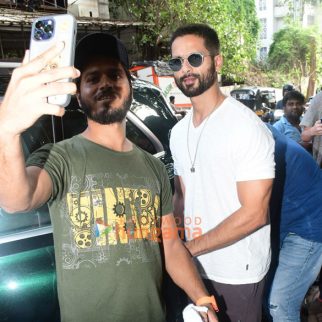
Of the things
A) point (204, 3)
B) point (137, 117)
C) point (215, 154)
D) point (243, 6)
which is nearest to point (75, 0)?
point (204, 3)

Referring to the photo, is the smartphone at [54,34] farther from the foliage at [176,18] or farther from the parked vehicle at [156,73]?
the foliage at [176,18]

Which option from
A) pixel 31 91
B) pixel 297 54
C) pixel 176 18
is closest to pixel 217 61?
pixel 31 91

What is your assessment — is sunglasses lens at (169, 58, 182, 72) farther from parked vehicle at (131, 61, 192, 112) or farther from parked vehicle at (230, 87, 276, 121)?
parked vehicle at (230, 87, 276, 121)

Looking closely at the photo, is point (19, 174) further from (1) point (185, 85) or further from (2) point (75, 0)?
(2) point (75, 0)

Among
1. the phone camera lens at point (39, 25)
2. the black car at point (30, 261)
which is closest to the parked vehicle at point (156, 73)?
the black car at point (30, 261)

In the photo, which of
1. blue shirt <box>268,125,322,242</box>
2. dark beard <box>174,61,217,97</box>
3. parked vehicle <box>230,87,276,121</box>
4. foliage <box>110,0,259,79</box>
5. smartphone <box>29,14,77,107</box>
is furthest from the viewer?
parked vehicle <box>230,87,276,121</box>

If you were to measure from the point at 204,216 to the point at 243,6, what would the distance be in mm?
30465

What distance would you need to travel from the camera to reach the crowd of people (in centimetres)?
116

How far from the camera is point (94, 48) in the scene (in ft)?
4.90

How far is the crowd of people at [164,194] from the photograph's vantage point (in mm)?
1163

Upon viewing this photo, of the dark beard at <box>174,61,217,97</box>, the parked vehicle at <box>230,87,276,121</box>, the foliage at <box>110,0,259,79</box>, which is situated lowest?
the parked vehicle at <box>230,87,276,121</box>

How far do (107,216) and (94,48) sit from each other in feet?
2.31

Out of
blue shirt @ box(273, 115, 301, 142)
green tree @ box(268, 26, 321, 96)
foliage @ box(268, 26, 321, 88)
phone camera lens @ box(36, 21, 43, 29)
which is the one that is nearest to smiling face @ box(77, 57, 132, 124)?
phone camera lens @ box(36, 21, 43, 29)

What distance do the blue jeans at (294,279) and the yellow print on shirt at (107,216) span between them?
126 cm
